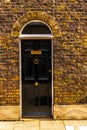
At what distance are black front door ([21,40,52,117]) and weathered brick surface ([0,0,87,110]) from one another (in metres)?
0.26

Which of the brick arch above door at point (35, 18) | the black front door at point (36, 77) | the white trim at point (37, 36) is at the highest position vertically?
the brick arch above door at point (35, 18)

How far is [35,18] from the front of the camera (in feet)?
29.0

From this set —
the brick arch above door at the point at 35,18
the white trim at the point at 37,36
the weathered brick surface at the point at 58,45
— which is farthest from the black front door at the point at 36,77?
the brick arch above door at the point at 35,18

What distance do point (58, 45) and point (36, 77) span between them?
3.77ft

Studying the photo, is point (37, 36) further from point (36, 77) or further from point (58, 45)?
point (36, 77)

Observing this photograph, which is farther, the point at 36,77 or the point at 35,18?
the point at 36,77

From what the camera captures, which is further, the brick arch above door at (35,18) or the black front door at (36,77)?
the black front door at (36,77)

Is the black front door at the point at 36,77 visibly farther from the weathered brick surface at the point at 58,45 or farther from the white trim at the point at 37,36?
the weathered brick surface at the point at 58,45

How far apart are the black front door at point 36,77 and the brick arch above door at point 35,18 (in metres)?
0.37

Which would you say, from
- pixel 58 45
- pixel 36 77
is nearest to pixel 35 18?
pixel 58 45

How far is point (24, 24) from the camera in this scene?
8.88m

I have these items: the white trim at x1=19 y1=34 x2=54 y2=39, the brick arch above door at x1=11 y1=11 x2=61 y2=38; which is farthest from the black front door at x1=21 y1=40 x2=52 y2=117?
the brick arch above door at x1=11 y1=11 x2=61 y2=38

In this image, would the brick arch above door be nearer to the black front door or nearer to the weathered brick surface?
the weathered brick surface

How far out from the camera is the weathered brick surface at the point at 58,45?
29.0ft
